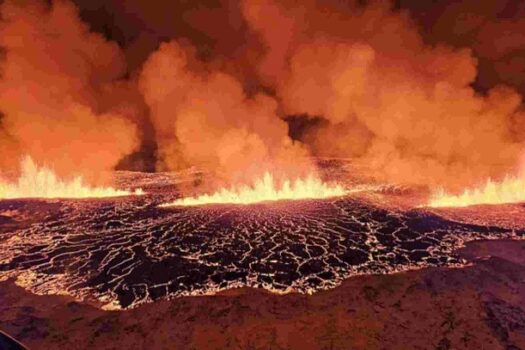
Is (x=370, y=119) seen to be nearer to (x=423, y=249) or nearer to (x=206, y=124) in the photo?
(x=206, y=124)

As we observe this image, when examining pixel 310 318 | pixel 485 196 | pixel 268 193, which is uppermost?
pixel 268 193

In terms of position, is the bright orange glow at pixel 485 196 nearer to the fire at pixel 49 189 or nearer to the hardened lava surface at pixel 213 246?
the hardened lava surface at pixel 213 246

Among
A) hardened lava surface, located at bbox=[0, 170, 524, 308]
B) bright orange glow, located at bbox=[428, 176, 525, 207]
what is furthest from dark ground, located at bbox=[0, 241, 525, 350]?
bright orange glow, located at bbox=[428, 176, 525, 207]

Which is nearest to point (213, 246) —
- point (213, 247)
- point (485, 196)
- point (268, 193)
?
point (213, 247)

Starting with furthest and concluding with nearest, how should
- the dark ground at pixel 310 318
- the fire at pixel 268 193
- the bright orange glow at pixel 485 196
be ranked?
the fire at pixel 268 193, the bright orange glow at pixel 485 196, the dark ground at pixel 310 318

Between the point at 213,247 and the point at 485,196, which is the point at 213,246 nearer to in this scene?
the point at 213,247

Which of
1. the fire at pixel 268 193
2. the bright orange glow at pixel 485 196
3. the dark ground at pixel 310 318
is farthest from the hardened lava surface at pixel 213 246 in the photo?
the bright orange glow at pixel 485 196
